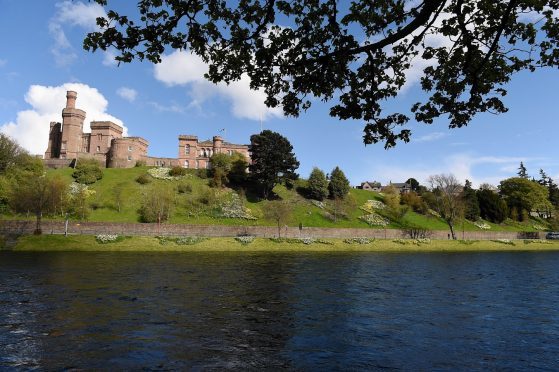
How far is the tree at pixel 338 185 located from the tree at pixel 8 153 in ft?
230

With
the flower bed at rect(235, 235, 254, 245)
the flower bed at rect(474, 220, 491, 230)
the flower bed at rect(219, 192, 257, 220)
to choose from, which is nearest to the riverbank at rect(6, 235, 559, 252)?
the flower bed at rect(235, 235, 254, 245)

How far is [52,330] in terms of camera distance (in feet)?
47.7

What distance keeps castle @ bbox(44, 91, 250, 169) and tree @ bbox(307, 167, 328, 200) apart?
133ft

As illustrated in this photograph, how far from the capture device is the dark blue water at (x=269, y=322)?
12.2 meters

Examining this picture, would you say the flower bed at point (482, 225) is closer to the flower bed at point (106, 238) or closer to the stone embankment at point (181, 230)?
the stone embankment at point (181, 230)

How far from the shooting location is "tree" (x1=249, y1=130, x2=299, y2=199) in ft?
302

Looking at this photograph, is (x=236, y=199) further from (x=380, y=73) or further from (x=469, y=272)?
(x=380, y=73)

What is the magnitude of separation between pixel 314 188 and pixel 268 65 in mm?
89547

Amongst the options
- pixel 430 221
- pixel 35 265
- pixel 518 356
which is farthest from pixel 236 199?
pixel 518 356

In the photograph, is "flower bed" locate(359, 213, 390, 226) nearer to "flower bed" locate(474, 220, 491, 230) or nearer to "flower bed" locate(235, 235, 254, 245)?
"flower bed" locate(474, 220, 491, 230)

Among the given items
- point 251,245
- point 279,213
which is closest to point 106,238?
point 251,245

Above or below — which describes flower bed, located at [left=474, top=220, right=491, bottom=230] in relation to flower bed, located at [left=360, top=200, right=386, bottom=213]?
below

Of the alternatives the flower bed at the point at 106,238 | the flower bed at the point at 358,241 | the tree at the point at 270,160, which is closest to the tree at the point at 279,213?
the flower bed at the point at 358,241

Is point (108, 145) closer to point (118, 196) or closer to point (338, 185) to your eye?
point (118, 196)
